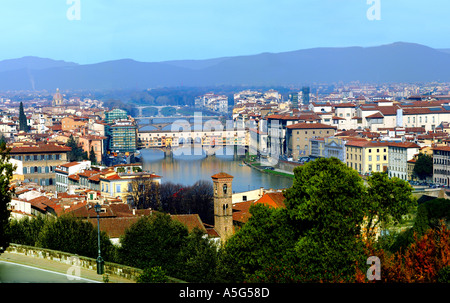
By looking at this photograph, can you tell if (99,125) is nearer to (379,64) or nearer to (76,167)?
(76,167)

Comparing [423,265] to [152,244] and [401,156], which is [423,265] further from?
[401,156]

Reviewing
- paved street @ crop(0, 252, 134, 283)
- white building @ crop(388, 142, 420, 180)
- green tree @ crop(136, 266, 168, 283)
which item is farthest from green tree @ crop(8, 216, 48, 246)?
white building @ crop(388, 142, 420, 180)

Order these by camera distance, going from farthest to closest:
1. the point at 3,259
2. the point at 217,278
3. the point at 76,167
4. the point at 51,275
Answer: the point at 76,167 → the point at 217,278 → the point at 3,259 → the point at 51,275

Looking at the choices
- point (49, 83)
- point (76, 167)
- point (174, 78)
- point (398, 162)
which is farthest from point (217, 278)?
point (174, 78)

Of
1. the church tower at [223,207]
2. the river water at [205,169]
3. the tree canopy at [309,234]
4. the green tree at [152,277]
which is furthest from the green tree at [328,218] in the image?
the river water at [205,169]

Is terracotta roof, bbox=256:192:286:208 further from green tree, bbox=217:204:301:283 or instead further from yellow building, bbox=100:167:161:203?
yellow building, bbox=100:167:161:203
